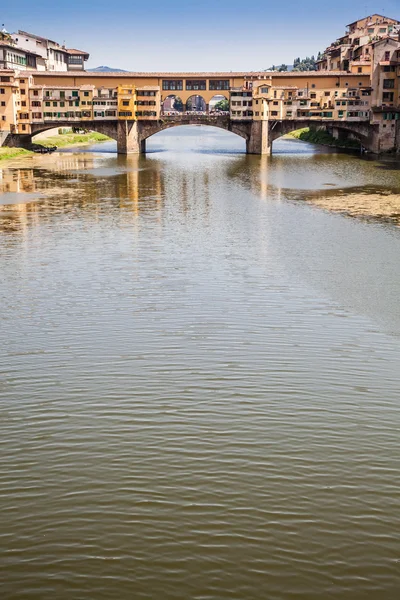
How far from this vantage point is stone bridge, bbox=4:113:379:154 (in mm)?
86125

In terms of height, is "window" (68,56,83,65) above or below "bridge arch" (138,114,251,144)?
above

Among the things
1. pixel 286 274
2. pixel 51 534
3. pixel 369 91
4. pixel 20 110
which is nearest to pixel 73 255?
pixel 286 274

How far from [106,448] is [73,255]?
693 inches

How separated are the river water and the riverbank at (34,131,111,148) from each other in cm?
6949

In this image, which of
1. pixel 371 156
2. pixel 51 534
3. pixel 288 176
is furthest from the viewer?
pixel 371 156

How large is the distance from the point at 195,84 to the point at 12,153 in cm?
2589

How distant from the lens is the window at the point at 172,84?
3526 inches

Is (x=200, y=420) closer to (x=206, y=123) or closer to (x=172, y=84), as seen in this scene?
(x=206, y=123)

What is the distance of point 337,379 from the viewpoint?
15.3 meters

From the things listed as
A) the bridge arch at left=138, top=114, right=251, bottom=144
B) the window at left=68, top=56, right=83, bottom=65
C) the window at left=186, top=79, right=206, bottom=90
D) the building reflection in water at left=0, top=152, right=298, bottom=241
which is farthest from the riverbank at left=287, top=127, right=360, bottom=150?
the window at left=68, top=56, right=83, bottom=65

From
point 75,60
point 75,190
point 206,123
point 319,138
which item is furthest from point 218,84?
point 75,60

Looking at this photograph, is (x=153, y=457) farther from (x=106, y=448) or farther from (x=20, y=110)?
(x=20, y=110)

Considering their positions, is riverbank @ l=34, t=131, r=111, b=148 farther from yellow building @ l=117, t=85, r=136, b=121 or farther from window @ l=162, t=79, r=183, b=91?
window @ l=162, t=79, r=183, b=91

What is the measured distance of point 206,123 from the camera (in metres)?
86.6
